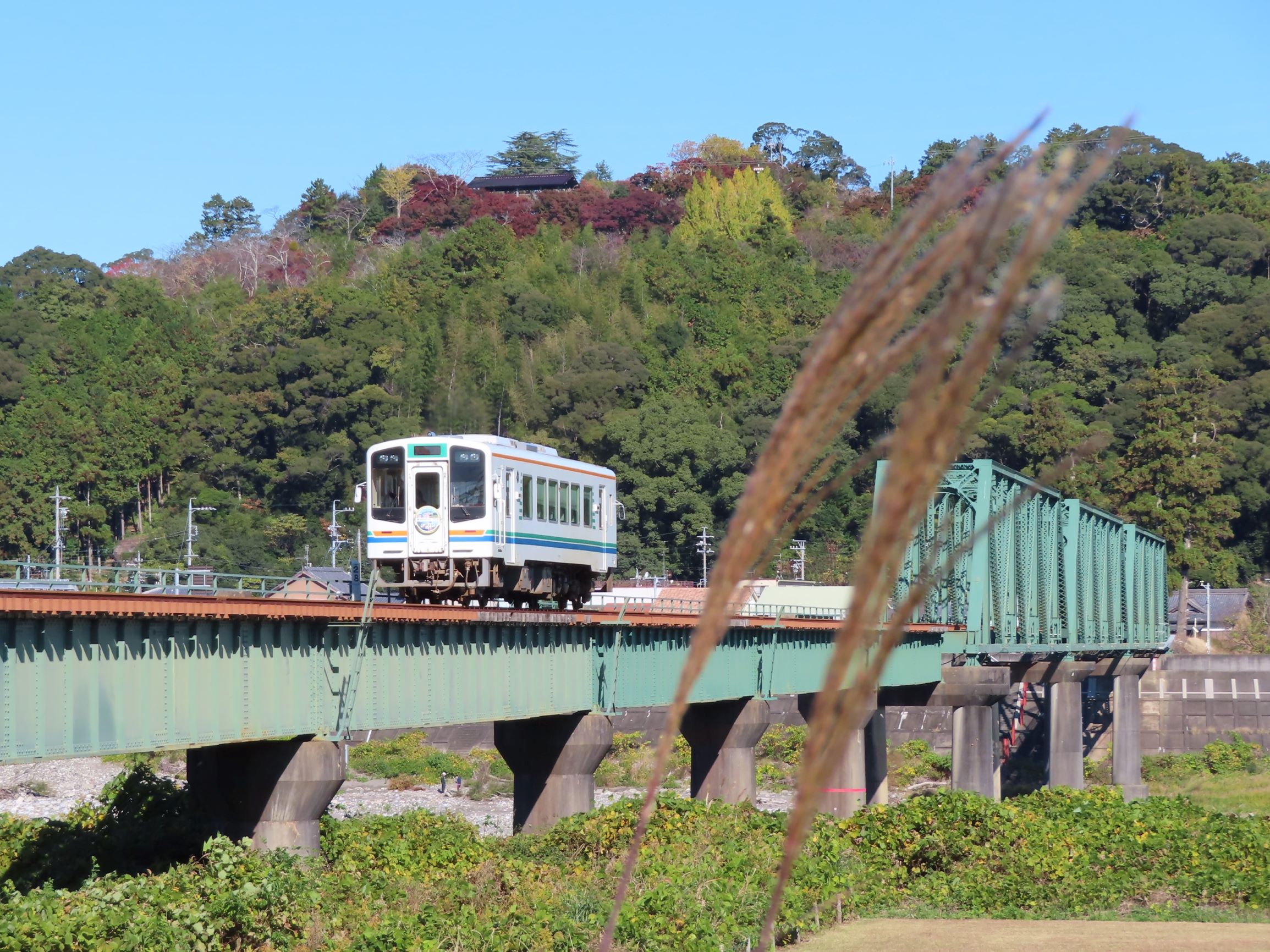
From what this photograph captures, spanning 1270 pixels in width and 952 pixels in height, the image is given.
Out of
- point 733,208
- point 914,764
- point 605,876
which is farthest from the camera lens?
point 733,208

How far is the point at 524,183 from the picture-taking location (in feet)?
591

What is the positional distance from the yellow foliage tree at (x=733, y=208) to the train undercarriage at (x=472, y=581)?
110 m

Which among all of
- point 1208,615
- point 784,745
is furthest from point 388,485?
point 1208,615

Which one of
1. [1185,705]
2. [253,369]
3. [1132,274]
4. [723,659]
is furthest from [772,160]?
[723,659]

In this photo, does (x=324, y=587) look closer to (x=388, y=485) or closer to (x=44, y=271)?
(x=388, y=485)

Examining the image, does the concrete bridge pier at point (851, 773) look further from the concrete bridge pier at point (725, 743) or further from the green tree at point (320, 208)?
the green tree at point (320, 208)

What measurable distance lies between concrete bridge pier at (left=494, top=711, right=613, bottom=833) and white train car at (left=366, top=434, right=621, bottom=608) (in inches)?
109

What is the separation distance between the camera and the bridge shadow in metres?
24.4

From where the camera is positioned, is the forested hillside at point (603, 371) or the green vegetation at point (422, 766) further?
the forested hillside at point (603, 371)

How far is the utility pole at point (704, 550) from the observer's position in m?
94.1

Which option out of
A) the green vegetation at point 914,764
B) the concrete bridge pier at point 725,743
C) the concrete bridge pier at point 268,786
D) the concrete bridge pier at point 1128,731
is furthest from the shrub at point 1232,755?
the concrete bridge pier at point 268,786

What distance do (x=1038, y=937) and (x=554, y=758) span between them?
37.8 ft

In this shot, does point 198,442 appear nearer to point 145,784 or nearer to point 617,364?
point 617,364

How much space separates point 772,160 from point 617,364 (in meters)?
78.6
